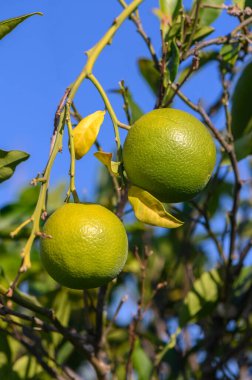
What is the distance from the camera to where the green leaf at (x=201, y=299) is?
1567 millimetres

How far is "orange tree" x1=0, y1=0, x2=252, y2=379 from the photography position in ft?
3.37

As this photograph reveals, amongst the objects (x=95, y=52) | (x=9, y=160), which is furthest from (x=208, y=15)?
(x=9, y=160)

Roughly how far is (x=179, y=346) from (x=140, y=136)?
37.8 inches

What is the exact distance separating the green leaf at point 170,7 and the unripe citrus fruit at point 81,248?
66 cm

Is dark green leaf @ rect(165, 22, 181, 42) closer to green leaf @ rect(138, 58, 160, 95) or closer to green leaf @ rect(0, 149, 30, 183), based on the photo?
green leaf @ rect(138, 58, 160, 95)

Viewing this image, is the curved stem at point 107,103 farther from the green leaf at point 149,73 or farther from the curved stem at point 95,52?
the green leaf at point 149,73

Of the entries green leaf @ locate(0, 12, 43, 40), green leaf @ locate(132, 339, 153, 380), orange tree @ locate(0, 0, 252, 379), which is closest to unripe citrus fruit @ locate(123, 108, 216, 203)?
orange tree @ locate(0, 0, 252, 379)

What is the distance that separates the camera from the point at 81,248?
37.9 inches

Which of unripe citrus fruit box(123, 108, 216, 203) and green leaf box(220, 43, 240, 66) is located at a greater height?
unripe citrus fruit box(123, 108, 216, 203)

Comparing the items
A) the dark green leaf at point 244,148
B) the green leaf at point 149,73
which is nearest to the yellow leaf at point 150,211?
the dark green leaf at point 244,148

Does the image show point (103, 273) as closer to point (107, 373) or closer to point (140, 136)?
point (140, 136)

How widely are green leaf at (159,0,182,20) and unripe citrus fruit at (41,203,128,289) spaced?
0.66 meters

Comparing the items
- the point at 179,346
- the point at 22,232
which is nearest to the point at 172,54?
the point at 22,232

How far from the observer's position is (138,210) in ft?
3.32
